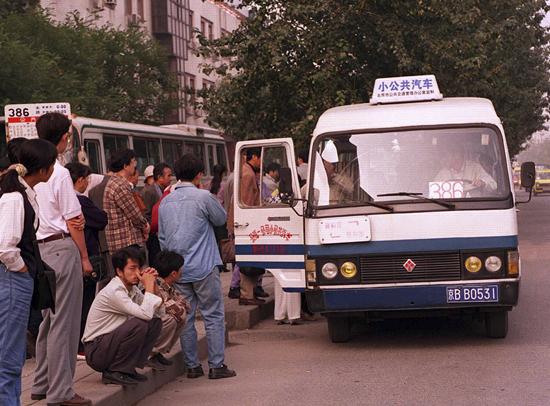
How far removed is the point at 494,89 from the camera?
3148 cm

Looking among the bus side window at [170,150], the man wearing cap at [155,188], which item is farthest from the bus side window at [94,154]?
the man wearing cap at [155,188]

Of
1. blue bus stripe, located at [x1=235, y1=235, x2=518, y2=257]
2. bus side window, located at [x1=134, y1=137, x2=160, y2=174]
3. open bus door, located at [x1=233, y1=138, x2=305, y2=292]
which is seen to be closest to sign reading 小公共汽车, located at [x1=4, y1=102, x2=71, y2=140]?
open bus door, located at [x1=233, y1=138, x2=305, y2=292]

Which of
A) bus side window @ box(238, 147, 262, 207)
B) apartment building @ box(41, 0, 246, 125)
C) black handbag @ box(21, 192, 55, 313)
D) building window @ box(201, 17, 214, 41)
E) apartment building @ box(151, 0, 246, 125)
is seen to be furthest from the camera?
building window @ box(201, 17, 214, 41)

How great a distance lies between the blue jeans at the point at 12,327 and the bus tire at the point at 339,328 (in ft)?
16.2

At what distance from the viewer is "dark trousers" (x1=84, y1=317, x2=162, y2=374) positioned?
8172 millimetres

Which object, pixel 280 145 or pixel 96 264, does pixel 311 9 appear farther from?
pixel 96 264

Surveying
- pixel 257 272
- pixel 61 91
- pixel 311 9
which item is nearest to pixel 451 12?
pixel 311 9

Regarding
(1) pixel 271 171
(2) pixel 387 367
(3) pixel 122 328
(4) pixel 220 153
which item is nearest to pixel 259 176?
(1) pixel 271 171

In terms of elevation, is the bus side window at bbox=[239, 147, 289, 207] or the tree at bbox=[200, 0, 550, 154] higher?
the tree at bbox=[200, 0, 550, 154]

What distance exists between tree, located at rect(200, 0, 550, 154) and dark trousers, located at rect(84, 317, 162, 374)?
1726cm

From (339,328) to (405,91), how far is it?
8.54ft

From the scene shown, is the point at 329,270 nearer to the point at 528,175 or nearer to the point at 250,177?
the point at 250,177

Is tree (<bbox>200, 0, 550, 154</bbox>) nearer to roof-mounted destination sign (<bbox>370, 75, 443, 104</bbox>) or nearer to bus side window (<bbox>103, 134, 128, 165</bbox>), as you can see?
bus side window (<bbox>103, 134, 128, 165</bbox>)

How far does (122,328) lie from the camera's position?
8.16 meters
